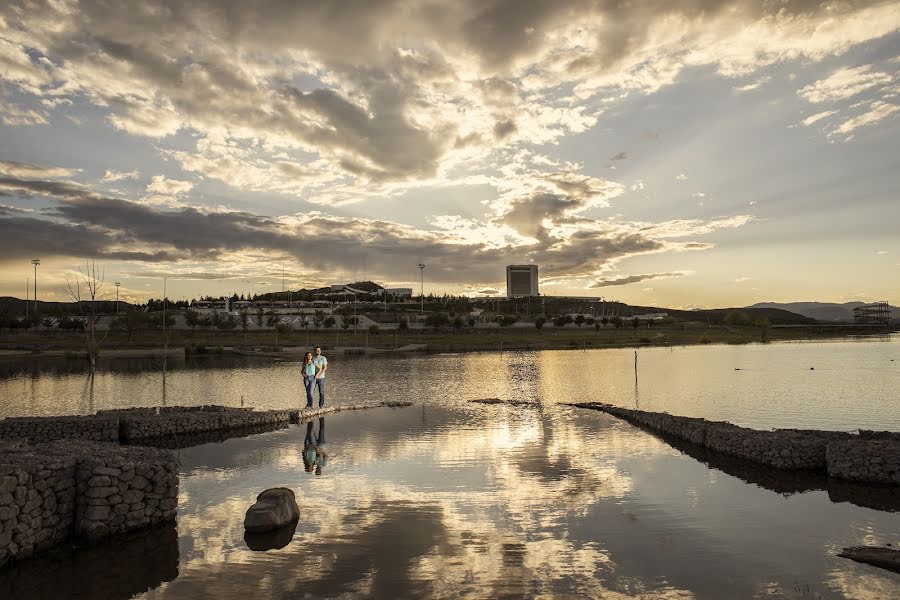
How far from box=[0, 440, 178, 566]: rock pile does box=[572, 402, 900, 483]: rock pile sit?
1971 centimetres

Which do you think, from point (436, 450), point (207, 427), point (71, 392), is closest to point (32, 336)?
point (71, 392)

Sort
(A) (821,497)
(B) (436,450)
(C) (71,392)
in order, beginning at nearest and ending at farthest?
(A) (821,497)
(B) (436,450)
(C) (71,392)

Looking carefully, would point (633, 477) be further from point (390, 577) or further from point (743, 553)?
point (390, 577)

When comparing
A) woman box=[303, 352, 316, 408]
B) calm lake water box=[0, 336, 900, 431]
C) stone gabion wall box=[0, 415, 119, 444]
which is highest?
woman box=[303, 352, 316, 408]

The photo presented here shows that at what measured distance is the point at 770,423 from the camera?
103 feet

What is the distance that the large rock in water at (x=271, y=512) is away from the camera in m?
13.8

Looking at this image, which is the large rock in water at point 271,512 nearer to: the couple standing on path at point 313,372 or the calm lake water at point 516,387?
the couple standing on path at point 313,372

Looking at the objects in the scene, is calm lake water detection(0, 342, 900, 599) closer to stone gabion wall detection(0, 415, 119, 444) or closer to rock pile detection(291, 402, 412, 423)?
rock pile detection(291, 402, 412, 423)

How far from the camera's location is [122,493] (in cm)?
1420

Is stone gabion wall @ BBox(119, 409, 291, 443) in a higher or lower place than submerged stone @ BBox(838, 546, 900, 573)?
higher

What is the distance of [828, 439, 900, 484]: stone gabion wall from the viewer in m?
18.2

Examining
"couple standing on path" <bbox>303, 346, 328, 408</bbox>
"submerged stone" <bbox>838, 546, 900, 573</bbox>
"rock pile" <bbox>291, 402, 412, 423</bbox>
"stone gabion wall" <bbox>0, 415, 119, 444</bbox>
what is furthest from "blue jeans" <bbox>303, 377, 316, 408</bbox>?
"submerged stone" <bbox>838, 546, 900, 573</bbox>

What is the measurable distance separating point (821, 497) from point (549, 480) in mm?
7976

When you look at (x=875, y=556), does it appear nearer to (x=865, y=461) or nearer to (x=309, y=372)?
(x=865, y=461)
